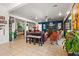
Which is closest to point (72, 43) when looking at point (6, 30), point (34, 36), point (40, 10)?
point (34, 36)

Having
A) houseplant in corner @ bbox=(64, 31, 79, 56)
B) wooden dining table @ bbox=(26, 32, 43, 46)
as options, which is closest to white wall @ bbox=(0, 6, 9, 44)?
wooden dining table @ bbox=(26, 32, 43, 46)

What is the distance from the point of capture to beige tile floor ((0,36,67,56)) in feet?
8.76

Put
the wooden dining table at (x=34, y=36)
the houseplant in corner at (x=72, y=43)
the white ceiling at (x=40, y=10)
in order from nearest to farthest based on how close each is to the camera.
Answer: the houseplant in corner at (x=72, y=43)
the white ceiling at (x=40, y=10)
the wooden dining table at (x=34, y=36)

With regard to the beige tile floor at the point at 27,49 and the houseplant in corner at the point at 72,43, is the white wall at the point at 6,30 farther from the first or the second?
the houseplant in corner at the point at 72,43

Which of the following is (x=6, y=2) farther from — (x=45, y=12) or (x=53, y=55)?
(x=53, y=55)

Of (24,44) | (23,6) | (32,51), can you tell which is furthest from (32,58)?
(23,6)

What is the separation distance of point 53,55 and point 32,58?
51cm

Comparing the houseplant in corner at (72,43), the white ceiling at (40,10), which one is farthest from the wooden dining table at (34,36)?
the houseplant in corner at (72,43)

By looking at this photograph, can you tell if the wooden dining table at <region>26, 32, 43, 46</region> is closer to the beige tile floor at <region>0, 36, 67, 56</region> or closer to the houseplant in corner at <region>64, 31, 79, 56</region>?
the beige tile floor at <region>0, 36, 67, 56</region>

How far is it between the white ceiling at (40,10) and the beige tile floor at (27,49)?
1.97 feet

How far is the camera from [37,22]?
274cm

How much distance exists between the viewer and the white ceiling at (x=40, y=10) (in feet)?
8.68

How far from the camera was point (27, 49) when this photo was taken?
275cm

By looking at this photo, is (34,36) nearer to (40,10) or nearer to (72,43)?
(40,10)
